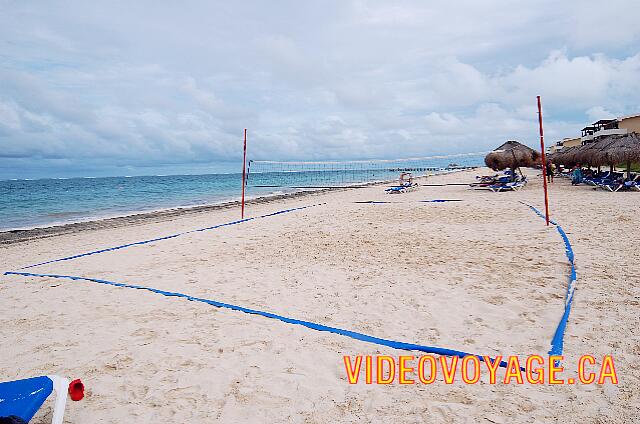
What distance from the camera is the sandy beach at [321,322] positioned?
2307mm

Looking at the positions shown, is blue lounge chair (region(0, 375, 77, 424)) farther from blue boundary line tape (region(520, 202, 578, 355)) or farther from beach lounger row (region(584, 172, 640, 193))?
beach lounger row (region(584, 172, 640, 193))

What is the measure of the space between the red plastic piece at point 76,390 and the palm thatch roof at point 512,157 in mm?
16436

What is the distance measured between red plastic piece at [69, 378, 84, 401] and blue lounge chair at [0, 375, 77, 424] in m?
0.04

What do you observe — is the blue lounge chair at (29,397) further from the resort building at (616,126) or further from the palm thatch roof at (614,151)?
the resort building at (616,126)

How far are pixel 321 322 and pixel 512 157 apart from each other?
14.8 meters

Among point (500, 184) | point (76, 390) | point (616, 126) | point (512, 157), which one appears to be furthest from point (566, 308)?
point (616, 126)

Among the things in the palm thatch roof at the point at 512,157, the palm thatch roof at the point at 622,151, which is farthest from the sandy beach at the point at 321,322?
the palm thatch roof at the point at 512,157

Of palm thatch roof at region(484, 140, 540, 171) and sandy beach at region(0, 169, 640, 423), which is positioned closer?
sandy beach at region(0, 169, 640, 423)

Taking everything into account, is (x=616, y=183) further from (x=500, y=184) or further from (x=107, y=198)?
(x=107, y=198)

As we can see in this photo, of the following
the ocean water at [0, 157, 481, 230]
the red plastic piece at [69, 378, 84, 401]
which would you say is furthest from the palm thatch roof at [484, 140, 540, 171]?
the red plastic piece at [69, 378, 84, 401]

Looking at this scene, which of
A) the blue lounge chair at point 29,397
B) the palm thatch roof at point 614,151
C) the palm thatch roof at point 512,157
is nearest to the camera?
the blue lounge chair at point 29,397

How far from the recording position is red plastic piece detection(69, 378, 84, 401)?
227cm

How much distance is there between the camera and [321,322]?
137 inches

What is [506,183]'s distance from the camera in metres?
15.6
